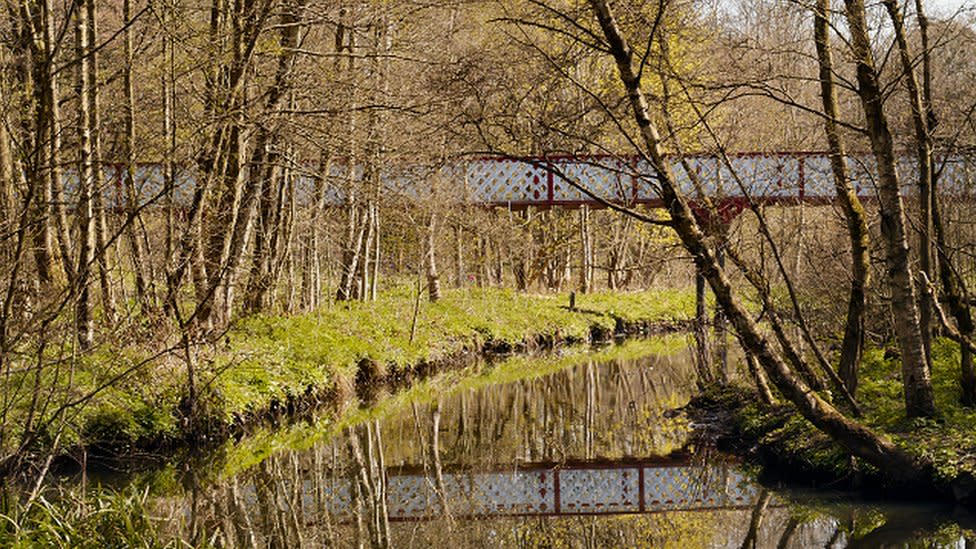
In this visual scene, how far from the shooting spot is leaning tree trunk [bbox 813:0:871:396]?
10.9 meters

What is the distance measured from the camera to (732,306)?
9547 millimetres

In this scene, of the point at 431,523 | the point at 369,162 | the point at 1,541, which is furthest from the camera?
the point at 369,162

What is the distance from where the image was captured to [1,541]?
22.2 feet

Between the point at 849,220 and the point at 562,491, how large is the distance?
12.2 ft

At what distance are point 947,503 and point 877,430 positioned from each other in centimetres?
101

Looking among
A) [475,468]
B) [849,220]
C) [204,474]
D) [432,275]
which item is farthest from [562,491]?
[432,275]

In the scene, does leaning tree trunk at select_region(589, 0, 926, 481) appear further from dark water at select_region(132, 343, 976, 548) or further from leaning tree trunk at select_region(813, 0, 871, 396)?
leaning tree trunk at select_region(813, 0, 871, 396)

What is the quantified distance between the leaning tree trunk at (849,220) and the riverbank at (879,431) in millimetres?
468

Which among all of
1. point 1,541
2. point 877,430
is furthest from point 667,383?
point 1,541

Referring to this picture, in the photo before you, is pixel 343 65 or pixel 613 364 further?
pixel 613 364

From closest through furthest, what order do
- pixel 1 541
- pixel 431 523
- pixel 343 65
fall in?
1. pixel 1 541
2. pixel 431 523
3. pixel 343 65

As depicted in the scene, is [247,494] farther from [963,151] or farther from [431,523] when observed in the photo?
[963,151]

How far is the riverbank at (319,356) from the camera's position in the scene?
12.6m

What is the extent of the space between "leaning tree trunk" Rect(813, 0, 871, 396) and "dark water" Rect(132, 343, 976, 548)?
4.98 feet
